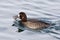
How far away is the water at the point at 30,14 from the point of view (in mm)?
9430

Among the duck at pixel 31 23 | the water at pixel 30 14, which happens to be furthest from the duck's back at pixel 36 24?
the water at pixel 30 14

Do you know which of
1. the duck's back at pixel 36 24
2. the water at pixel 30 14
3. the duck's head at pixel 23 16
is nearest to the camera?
the water at pixel 30 14

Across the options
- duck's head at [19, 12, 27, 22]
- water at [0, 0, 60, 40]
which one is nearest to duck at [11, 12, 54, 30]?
duck's head at [19, 12, 27, 22]

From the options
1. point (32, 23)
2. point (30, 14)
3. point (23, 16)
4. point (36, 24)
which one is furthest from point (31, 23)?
point (30, 14)

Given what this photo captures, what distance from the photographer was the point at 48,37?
9.33 metres

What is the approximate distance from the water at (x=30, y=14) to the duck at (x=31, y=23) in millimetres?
228

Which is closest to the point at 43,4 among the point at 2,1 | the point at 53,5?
the point at 53,5

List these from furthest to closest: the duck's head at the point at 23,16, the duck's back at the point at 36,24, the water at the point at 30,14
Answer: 1. the duck's head at the point at 23,16
2. the duck's back at the point at 36,24
3. the water at the point at 30,14

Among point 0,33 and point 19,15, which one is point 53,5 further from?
point 0,33

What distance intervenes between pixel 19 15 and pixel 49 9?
1.99 m

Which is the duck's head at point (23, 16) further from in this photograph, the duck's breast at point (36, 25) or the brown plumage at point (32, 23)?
the duck's breast at point (36, 25)

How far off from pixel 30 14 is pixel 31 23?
1.33 meters

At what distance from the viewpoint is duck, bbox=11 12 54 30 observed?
9.97 meters

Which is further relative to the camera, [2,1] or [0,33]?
[2,1]
